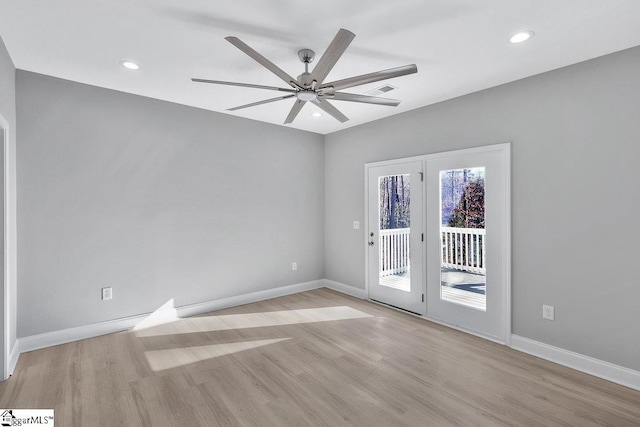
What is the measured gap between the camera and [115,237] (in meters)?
3.44

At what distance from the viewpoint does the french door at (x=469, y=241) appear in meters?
→ 3.22

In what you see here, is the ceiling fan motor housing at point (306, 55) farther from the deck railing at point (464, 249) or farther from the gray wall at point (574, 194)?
the deck railing at point (464, 249)

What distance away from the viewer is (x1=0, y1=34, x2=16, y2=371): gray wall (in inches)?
96.0

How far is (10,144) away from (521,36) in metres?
4.30

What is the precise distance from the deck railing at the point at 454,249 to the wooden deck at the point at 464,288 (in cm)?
7

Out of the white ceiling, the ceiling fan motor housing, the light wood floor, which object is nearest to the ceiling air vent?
the white ceiling

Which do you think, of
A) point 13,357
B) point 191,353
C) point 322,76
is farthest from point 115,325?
point 322,76

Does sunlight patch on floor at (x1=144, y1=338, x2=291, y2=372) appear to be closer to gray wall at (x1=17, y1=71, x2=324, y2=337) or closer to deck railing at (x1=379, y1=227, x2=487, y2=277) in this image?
gray wall at (x1=17, y1=71, x2=324, y2=337)

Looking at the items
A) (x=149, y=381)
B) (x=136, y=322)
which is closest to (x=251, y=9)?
(x=149, y=381)

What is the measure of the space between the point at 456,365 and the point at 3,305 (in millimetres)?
3825

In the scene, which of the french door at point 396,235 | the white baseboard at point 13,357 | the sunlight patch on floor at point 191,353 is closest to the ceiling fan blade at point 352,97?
the french door at point 396,235

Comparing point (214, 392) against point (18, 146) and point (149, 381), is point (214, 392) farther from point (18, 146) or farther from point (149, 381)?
point (18, 146)

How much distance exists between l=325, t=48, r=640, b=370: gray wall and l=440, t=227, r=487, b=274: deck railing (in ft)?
1.11

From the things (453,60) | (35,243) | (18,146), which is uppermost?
(453,60)
